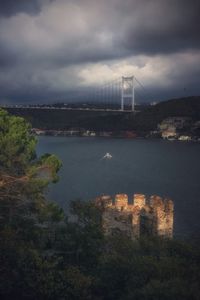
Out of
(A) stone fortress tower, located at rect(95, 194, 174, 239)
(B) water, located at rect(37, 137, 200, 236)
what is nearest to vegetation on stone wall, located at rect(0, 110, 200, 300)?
(A) stone fortress tower, located at rect(95, 194, 174, 239)

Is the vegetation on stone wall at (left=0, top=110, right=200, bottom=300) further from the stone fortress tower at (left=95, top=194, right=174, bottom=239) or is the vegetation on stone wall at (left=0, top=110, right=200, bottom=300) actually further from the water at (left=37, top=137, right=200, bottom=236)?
the water at (left=37, top=137, right=200, bottom=236)

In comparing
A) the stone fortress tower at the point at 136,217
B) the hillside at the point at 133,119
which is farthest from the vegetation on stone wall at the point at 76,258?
the hillside at the point at 133,119

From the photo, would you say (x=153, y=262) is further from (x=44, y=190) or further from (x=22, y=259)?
(x=44, y=190)

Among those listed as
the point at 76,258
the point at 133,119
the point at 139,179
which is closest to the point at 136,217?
the point at 76,258

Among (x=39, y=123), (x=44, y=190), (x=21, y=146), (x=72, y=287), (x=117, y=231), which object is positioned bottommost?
(x=72, y=287)

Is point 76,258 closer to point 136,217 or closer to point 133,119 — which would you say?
point 136,217

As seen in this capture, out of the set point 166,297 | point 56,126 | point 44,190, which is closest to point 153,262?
point 166,297
